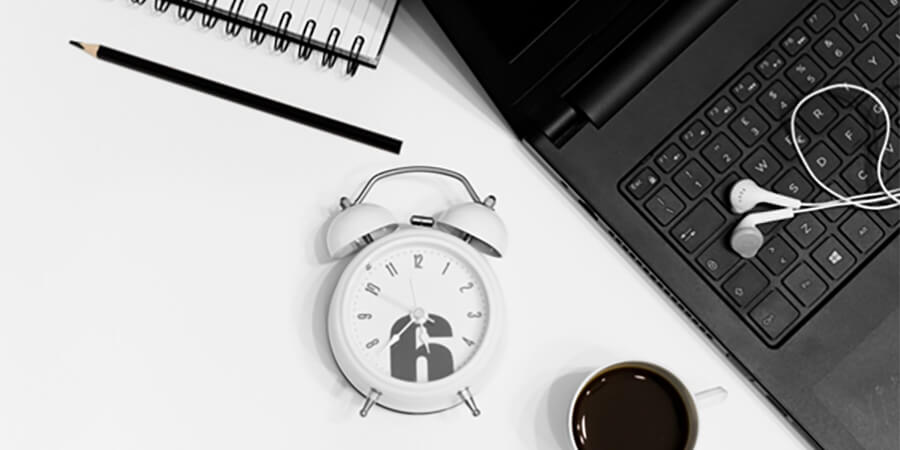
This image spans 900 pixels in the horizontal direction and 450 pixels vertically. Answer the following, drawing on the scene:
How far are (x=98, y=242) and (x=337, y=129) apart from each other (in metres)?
0.23

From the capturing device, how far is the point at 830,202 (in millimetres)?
830

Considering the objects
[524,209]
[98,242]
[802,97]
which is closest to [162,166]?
[98,242]

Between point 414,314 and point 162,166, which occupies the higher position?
point 162,166

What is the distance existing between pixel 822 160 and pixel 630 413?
0.29 m

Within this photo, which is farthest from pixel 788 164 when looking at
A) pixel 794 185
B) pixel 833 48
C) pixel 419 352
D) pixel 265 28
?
pixel 265 28

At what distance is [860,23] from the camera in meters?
0.87

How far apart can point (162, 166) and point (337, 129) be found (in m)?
0.16

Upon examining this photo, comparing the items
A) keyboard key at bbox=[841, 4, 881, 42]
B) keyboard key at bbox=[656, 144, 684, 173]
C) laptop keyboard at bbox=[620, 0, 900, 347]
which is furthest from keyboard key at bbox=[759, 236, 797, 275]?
keyboard key at bbox=[841, 4, 881, 42]

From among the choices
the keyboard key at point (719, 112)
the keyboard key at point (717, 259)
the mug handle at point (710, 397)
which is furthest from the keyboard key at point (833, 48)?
the mug handle at point (710, 397)

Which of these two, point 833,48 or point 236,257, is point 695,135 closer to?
point 833,48

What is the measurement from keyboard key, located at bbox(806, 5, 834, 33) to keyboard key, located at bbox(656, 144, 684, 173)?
0.18 m

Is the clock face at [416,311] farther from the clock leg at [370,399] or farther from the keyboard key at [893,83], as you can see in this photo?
the keyboard key at [893,83]

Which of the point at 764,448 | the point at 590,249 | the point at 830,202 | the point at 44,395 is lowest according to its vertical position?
the point at 764,448

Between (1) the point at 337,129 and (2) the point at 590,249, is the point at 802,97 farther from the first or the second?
(1) the point at 337,129
